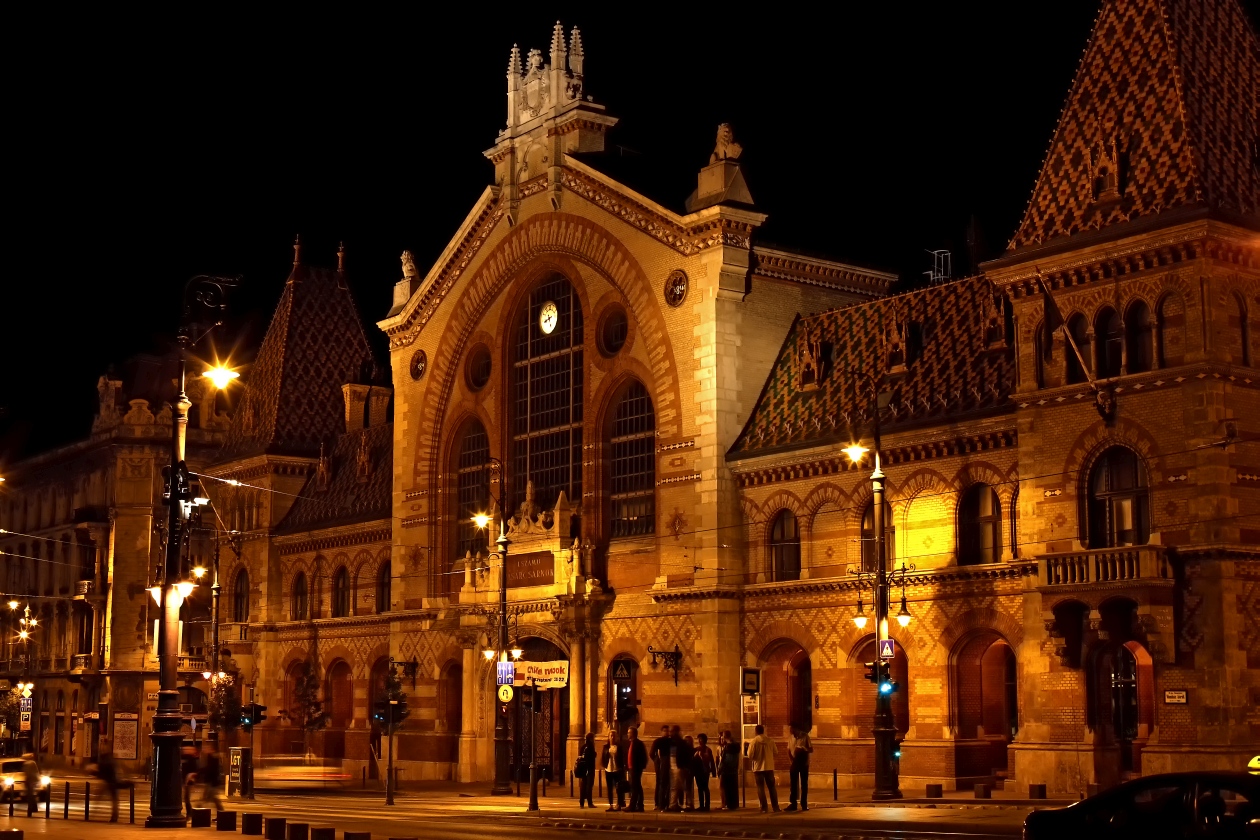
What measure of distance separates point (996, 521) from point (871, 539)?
4042 millimetres

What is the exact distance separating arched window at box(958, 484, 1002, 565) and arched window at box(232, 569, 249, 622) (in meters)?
39.2

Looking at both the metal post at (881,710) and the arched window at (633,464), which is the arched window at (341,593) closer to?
the arched window at (633,464)

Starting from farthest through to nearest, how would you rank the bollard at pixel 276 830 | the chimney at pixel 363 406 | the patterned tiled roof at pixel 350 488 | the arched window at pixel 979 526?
the chimney at pixel 363 406 → the patterned tiled roof at pixel 350 488 → the arched window at pixel 979 526 → the bollard at pixel 276 830

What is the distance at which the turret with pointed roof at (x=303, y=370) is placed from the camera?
77.6 metres

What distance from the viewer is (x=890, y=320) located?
168 feet

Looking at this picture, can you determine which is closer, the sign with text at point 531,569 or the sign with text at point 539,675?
the sign with text at point 539,675

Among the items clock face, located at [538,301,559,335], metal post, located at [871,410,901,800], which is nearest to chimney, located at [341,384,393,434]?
clock face, located at [538,301,559,335]

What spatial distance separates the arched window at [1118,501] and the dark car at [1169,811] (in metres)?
20.4

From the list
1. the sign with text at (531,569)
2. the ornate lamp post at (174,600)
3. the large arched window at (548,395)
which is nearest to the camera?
the ornate lamp post at (174,600)

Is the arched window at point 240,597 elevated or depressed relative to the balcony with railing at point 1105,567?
elevated

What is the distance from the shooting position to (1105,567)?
40.2 m

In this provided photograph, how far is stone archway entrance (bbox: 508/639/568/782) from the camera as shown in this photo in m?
58.3

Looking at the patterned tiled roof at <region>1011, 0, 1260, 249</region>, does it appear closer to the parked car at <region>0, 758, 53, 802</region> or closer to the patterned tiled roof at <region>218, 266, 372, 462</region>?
the parked car at <region>0, 758, 53, 802</region>

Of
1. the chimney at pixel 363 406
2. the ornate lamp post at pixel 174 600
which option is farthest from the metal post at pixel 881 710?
the chimney at pixel 363 406
